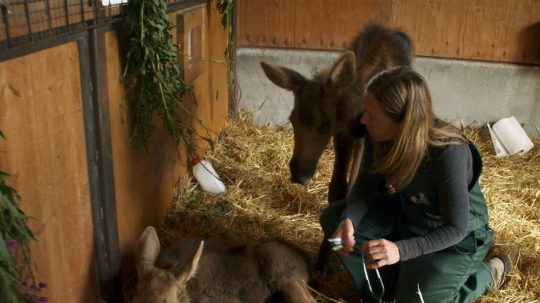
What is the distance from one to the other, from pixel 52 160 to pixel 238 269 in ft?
4.06

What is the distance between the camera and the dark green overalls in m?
2.95

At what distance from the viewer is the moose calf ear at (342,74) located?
3566 mm

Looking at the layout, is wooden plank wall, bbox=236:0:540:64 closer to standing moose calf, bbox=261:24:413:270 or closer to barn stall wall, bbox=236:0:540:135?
barn stall wall, bbox=236:0:540:135

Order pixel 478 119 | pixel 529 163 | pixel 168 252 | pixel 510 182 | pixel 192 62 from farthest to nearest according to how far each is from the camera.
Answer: pixel 478 119 → pixel 529 163 → pixel 510 182 → pixel 192 62 → pixel 168 252

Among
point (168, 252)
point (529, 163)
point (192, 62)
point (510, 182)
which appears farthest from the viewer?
point (529, 163)

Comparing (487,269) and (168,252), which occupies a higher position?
(168,252)

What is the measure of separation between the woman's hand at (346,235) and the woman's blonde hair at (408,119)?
0.39 m

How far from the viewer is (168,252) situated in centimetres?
301

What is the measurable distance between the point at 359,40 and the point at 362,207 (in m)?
1.83

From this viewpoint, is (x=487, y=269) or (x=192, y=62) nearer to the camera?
(x=487, y=269)

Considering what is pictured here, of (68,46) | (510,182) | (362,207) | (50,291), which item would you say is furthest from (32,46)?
(510,182)

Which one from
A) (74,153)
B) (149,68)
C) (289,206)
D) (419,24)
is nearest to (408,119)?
(149,68)

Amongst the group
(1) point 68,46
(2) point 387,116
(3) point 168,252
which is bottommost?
(3) point 168,252

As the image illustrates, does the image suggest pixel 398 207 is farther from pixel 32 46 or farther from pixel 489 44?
pixel 489 44
